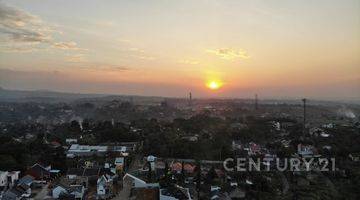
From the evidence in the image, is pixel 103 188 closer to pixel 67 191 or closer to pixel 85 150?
pixel 67 191

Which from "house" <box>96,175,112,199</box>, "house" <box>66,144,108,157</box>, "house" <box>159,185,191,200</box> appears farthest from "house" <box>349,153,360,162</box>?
"house" <box>96,175,112,199</box>

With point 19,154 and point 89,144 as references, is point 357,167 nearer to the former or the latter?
A: point 89,144

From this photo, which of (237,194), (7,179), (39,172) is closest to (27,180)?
(7,179)

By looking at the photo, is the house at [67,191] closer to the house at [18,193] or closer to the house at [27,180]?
the house at [18,193]

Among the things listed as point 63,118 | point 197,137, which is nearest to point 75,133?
point 197,137

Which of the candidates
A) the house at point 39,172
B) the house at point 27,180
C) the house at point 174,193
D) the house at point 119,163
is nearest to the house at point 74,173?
the house at point 39,172
